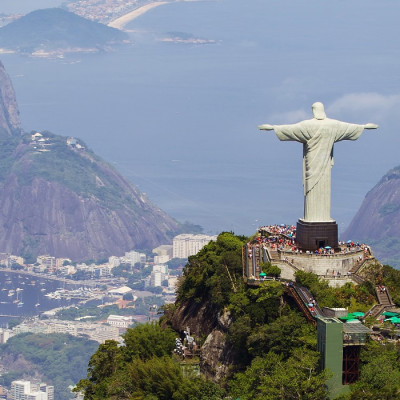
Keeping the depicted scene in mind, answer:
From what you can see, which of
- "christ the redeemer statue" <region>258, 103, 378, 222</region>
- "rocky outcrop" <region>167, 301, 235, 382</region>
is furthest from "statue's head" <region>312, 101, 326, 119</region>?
"rocky outcrop" <region>167, 301, 235, 382</region>

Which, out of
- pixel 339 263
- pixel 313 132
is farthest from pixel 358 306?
pixel 313 132

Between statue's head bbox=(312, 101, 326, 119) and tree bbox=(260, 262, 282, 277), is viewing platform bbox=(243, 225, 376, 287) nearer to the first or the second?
tree bbox=(260, 262, 282, 277)

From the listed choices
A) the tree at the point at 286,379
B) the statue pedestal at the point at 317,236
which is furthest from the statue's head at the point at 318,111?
the tree at the point at 286,379

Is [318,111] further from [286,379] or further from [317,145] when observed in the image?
[286,379]

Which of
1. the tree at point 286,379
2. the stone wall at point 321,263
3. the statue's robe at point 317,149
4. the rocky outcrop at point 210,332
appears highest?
the statue's robe at point 317,149

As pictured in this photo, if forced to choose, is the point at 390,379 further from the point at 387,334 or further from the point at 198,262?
the point at 198,262

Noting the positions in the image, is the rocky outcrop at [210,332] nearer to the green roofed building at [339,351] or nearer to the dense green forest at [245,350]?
the dense green forest at [245,350]
